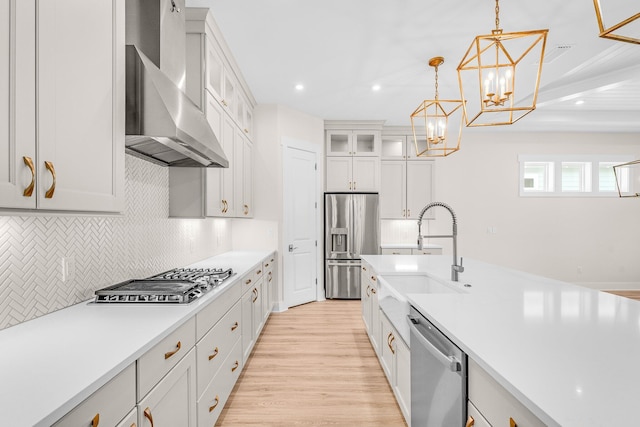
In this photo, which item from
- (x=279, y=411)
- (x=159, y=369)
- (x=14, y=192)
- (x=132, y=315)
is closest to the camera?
(x=14, y=192)

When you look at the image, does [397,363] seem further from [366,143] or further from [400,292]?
[366,143]

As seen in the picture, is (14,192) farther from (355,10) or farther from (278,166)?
(278,166)

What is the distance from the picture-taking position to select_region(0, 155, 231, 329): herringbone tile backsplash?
48.6 inches

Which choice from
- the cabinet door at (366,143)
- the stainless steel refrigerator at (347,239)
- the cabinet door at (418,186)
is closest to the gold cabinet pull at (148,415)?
the stainless steel refrigerator at (347,239)

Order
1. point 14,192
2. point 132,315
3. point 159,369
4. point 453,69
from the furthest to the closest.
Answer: point 453,69
point 132,315
point 159,369
point 14,192

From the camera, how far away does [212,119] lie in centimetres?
256

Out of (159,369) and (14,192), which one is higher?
(14,192)

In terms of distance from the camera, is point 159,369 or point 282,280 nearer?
point 159,369

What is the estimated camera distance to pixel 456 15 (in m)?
2.35

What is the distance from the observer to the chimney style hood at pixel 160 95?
1453 millimetres

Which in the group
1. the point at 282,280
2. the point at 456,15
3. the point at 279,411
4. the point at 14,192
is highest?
the point at 456,15

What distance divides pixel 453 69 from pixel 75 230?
11.7 feet

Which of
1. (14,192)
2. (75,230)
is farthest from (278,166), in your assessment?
(14,192)

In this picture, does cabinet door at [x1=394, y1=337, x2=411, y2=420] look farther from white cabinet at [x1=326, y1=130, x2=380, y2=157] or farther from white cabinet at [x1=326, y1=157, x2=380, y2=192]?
white cabinet at [x1=326, y1=130, x2=380, y2=157]
